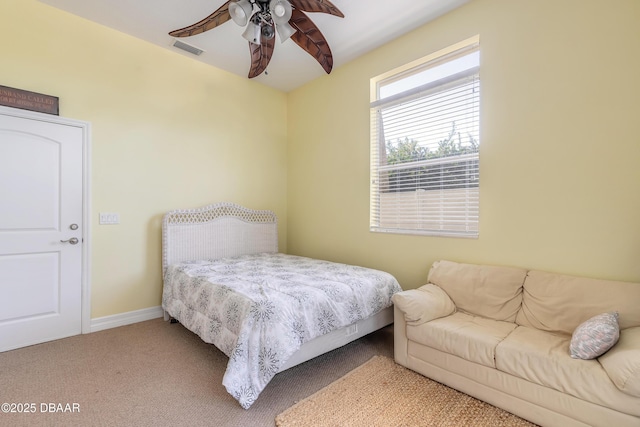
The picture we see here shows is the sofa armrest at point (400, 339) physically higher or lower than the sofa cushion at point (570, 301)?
lower

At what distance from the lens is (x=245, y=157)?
13.8 ft

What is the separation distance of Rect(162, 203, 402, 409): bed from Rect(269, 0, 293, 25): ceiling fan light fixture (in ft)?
6.19

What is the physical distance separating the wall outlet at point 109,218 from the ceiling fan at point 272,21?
1951 mm

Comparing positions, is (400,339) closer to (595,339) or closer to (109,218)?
(595,339)

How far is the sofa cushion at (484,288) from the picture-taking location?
87.8 inches

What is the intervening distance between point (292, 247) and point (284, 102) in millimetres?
2289

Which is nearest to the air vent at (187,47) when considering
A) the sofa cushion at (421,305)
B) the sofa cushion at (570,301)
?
the sofa cushion at (421,305)

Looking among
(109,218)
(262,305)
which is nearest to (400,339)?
(262,305)

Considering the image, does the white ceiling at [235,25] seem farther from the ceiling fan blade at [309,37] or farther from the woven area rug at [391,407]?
the woven area rug at [391,407]

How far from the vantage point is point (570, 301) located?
1963 millimetres

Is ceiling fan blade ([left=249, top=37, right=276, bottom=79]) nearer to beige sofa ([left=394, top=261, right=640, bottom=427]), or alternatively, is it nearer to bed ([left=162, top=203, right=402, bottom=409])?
bed ([left=162, top=203, right=402, bottom=409])

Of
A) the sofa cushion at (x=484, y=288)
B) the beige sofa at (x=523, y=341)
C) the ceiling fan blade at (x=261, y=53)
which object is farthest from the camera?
the ceiling fan blade at (x=261, y=53)

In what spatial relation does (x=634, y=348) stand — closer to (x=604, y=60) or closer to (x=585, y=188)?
(x=585, y=188)

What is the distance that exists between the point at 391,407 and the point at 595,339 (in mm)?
A: 1179
